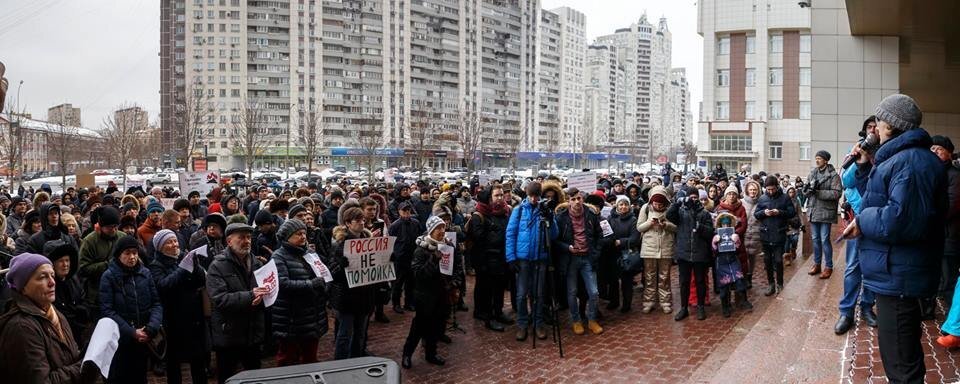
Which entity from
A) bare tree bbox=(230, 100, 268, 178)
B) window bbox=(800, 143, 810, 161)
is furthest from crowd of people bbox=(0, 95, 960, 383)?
window bbox=(800, 143, 810, 161)

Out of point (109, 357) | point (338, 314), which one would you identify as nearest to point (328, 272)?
point (338, 314)

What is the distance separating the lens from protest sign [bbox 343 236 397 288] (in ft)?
22.1

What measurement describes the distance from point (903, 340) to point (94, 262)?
7107mm

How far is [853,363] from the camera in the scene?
5340mm

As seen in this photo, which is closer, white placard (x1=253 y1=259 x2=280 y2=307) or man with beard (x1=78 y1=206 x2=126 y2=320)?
white placard (x1=253 y1=259 x2=280 y2=307)

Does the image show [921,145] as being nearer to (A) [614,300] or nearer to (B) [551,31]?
(A) [614,300]

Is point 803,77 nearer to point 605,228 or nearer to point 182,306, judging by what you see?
point 605,228

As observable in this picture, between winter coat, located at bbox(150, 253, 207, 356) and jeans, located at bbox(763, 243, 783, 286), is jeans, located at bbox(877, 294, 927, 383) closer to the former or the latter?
winter coat, located at bbox(150, 253, 207, 356)

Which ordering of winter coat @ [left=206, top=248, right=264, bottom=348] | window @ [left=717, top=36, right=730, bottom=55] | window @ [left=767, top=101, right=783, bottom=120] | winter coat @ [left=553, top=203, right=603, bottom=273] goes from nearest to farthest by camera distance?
winter coat @ [left=206, top=248, right=264, bottom=348] < winter coat @ [left=553, top=203, right=603, bottom=273] < window @ [left=767, top=101, right=783, bottom=120] < window @ [left=717, top=36, right=730, bottom=55]

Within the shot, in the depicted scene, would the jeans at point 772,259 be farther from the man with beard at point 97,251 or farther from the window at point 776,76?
the window at point 776,76

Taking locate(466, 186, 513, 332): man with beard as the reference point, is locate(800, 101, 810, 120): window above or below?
above

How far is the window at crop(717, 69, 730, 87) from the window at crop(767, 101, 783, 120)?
4817mm

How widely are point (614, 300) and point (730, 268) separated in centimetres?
184

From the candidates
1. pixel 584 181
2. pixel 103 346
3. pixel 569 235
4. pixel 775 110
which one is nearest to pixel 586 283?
pixel 569 235
